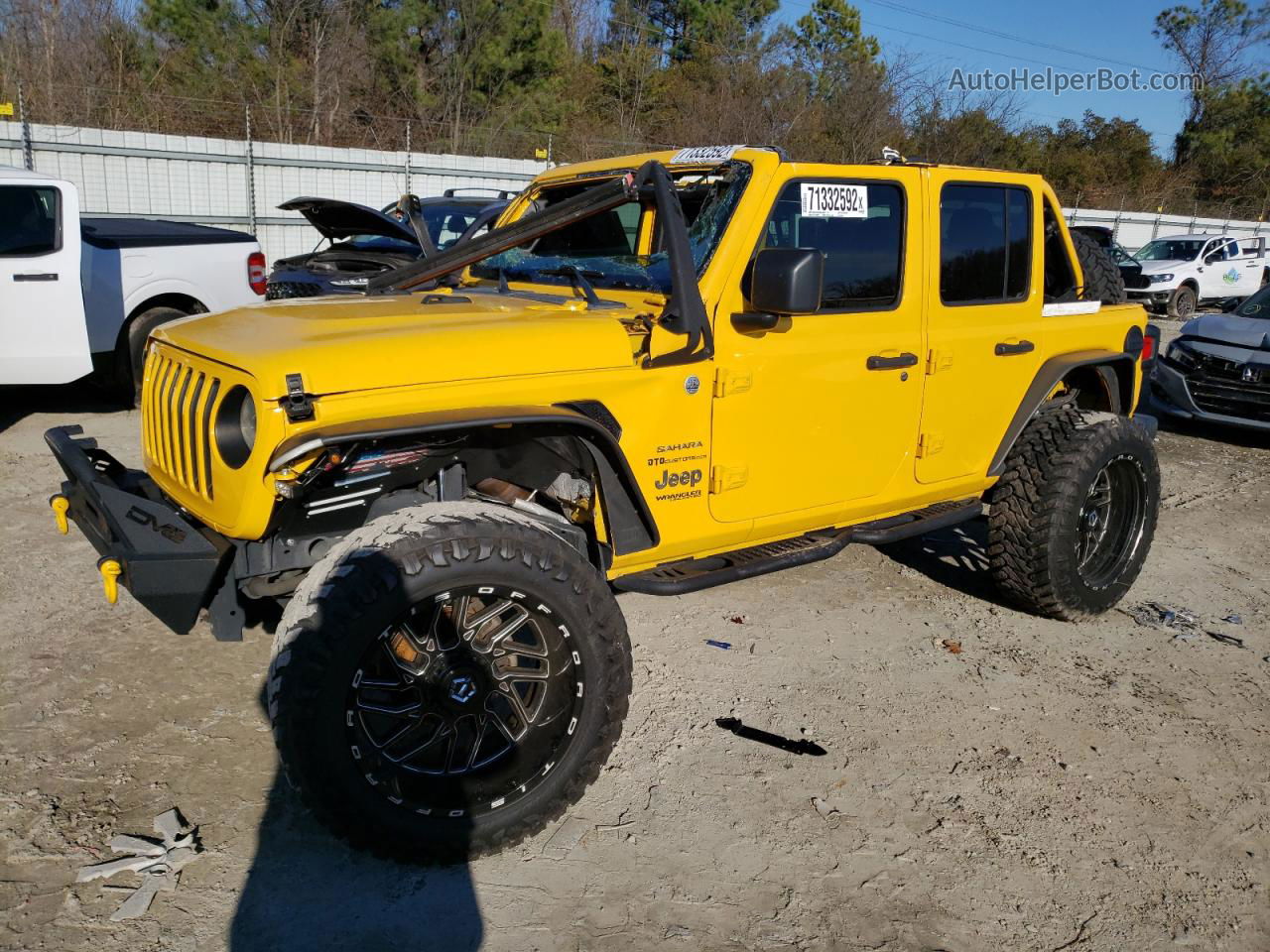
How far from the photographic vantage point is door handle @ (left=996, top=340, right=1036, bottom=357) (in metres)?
4.32

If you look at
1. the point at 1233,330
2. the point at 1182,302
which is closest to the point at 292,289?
the point at 1233,330

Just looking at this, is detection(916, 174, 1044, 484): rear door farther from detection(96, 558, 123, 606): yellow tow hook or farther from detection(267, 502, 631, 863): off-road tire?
detection(96, 558, 123, 606): yellow tow hook

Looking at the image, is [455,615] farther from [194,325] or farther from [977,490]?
[977,490]

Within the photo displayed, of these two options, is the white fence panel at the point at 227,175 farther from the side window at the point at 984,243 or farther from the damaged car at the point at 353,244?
the side window at the point at 984,243

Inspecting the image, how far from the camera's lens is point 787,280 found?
317cm

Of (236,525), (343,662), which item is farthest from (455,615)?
(236,525)

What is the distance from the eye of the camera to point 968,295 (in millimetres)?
4246

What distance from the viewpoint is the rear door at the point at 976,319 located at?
13.5ft

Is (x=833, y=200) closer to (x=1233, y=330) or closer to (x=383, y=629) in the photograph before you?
(x=383, y=629)

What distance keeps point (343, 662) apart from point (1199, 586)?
15.8 ft

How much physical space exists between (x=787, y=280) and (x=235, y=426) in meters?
1.72

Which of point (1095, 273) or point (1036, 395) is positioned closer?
point (1036, 395)

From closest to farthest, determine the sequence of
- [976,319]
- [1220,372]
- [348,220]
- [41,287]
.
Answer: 1. [976,319]
2. [348,220]
3. [41,287]
4. [1220,372]

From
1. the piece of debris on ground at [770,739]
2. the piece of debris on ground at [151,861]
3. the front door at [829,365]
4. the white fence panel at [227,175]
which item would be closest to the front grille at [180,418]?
the piece of debris on ground at [151,861]
